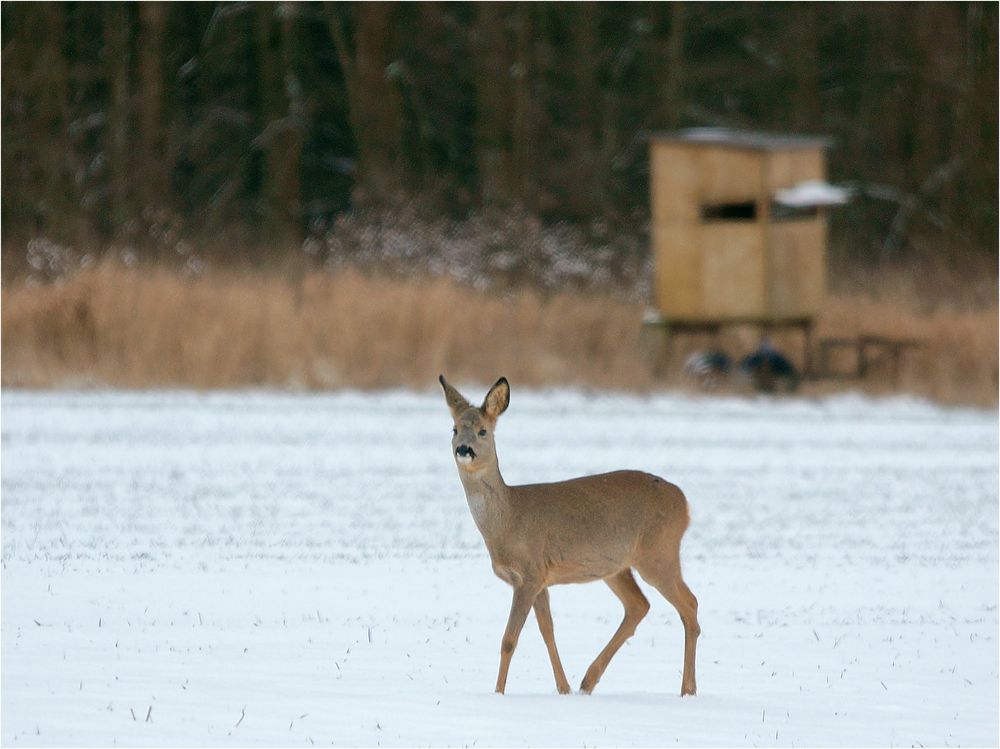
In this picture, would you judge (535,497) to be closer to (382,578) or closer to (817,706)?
(817,706)

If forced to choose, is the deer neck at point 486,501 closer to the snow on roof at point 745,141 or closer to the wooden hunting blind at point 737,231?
the wooden hunting blind at point 737,231

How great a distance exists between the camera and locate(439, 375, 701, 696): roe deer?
20.8 feet

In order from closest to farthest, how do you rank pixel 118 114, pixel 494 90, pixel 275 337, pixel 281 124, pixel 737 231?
pixel 275 337
pixel 737 231
pixel 118 114
pixel 494 90
pixel 281 124

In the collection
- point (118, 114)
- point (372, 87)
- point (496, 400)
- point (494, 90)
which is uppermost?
point (372, 87)

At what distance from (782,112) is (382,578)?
28.3m

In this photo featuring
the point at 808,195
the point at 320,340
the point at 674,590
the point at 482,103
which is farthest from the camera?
the point at 482,103

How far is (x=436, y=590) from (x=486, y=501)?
2.37 meters

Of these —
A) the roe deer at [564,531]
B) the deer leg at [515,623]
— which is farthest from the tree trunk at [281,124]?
the deer leg at [515,623]

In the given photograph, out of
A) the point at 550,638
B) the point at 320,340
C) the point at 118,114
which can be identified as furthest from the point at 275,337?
the point at 118,114

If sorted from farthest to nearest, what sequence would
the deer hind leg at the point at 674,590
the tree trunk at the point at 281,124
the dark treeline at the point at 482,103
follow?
the tree trunk at the point at 281,124 → the dark treeline at the point at 482,103 → the deer hind leg at the point at 674,590

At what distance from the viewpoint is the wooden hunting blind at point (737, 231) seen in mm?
20234

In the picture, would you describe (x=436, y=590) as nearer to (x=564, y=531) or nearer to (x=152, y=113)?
(x=564, y=531)

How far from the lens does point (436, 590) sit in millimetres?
8688

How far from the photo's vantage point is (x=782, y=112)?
118ft
